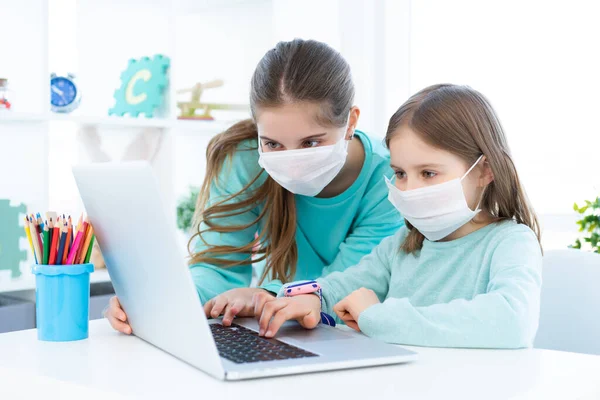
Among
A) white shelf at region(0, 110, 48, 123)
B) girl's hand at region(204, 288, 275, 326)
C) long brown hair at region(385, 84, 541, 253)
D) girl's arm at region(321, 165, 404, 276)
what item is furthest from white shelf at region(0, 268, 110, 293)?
long brown hair at region(385, 84, 541, 253)

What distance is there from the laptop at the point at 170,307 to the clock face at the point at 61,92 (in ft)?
5.16

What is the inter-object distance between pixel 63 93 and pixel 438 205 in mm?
1672

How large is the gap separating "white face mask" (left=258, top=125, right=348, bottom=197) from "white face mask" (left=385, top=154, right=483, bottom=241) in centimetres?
20

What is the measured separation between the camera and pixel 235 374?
0.71 metres


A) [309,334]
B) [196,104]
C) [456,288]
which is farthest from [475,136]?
[196,104]

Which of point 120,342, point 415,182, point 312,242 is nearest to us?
point 120,342

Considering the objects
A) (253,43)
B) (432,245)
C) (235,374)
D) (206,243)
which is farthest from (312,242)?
(253,43)

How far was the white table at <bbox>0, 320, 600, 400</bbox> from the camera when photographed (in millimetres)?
690

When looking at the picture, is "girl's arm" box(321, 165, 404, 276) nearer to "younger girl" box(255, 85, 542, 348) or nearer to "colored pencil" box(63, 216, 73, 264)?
"younger girl" box(255, 85, 542, 348)

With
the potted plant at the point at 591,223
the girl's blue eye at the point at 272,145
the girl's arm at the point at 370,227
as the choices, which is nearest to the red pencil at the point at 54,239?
the girl's blue eye at the point at 272,145

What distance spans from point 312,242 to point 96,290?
3.55 feet

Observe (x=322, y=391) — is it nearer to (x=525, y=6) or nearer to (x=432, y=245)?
(x=432, y=245)

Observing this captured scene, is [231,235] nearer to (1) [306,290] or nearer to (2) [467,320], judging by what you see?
(1) [306,290]

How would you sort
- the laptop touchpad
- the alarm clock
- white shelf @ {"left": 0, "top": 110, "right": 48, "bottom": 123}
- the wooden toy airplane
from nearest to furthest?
1. the laptop touchpad
2. white shelf @ {"left": 0, "top": 110, "right": 48, "bottom": 123}
3. the alarm clock
4. the wooden toy airplane
